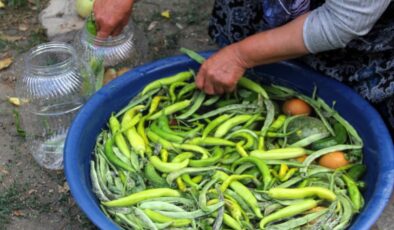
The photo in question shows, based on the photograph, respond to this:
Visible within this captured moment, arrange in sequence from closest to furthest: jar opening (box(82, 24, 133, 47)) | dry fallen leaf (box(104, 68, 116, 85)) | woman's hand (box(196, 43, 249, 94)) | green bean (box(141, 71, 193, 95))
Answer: woman's hand (box(196, 43, 249, 94))
green bean (box(141, 71, 193, 95))
jar opening (box(82, 24, 133, 47))
dry fallen leaf (box(104, 68, 116, 85))

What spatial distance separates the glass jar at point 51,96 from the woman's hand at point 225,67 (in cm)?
59

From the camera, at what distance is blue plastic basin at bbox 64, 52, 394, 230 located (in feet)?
5.70

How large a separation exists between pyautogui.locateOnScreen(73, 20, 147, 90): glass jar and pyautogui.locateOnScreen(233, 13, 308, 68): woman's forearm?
73 centimetres

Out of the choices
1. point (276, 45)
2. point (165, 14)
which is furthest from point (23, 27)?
point (276, 45)

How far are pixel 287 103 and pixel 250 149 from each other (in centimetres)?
29

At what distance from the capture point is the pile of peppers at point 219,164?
1765 millimetres

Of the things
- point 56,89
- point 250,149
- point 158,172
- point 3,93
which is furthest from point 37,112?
point 250,149

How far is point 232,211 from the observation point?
1.76 meters

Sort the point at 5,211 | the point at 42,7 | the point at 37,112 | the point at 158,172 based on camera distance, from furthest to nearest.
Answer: the point at 42,7 < the point at 37,112 < the point at 5,211 < the point at 158,172

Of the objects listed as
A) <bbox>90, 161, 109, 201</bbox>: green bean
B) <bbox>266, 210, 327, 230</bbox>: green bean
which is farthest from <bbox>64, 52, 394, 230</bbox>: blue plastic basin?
<bbox>266, 210, 327, 230</bbox>: green bean

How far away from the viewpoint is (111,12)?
210 cm

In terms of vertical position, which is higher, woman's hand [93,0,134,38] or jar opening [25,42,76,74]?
woman's hand [93,0,134,38]

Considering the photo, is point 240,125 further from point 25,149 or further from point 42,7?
point 42,7

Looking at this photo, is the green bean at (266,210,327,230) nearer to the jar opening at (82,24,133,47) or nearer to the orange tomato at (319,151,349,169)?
the orange tomato at (319,151,349,169)
